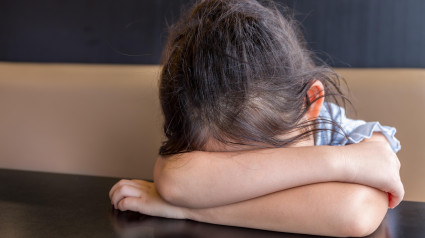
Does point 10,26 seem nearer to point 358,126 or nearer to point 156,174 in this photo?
point 156,174

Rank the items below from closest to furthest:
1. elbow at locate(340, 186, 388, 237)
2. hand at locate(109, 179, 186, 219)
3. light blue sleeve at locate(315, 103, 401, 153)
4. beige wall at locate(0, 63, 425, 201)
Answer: elbow at locate(340, 186, 388, 237), hand at locate(109, 179, 186, 219), light blue sleeve at locate(315, 103, 401, 153), beige wall at locate(0, 63, 425, 201)

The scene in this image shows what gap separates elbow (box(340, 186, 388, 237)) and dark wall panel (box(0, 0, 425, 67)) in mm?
584

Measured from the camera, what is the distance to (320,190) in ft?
2.32

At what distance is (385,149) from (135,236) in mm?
390

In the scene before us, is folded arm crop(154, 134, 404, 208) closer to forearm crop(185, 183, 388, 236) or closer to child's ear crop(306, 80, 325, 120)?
forearm crop(185, 183, 388, 236)

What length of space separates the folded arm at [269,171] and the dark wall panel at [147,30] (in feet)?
1.73

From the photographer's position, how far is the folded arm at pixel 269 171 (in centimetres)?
71

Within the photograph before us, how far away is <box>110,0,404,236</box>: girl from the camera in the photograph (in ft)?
2.33

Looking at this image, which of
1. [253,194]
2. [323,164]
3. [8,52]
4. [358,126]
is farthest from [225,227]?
[8,52]

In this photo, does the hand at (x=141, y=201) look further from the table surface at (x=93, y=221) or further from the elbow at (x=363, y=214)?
the elbow at (x=363, y=214)

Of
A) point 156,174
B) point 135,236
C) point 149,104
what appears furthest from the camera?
point 149,104

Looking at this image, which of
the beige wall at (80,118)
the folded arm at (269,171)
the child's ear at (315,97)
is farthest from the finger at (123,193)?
the beige wall at (80,118)

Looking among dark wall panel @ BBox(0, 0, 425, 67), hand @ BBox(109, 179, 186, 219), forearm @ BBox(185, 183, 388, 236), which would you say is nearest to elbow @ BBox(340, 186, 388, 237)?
→ forearm @ BBox(185, 183, 388, 236)

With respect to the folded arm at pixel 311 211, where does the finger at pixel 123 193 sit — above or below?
below
